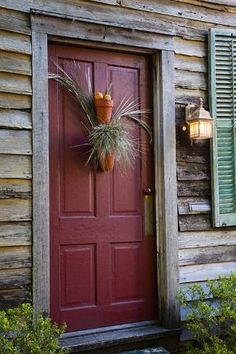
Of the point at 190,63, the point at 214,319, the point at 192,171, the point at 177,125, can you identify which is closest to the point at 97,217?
the point at 192,171

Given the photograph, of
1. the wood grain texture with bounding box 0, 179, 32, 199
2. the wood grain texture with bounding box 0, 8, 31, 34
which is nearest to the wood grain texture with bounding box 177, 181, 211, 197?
the wood grain texture with bounding box 0, 179, 32, 199

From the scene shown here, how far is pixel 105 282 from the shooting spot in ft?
12.1

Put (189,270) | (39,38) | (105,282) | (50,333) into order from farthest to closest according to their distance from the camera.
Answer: (189,270) → (105,282) → (39,38) → (50,333)

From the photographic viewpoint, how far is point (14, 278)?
3250 millimetres

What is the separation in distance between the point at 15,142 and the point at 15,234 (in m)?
0.64

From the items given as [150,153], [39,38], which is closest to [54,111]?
[39,38]

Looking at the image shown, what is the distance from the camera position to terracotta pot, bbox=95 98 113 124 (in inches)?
139

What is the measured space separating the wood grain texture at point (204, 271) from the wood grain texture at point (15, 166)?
1520 mm

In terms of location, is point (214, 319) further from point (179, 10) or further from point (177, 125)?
point (179, 10)

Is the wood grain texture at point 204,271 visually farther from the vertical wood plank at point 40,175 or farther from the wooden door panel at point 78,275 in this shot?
the vertical wood plank at point 40,175

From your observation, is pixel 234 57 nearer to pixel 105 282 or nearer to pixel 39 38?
pixel 39 38

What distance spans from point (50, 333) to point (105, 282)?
2.82 ft

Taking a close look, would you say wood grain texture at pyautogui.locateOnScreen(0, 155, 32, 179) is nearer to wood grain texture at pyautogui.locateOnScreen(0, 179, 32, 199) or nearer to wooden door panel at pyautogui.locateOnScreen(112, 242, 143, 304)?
wood grain texture at pyautogui.locateOnScreen(0, 179, 32, 199)

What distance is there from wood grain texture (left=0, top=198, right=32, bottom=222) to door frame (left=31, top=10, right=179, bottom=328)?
5cm
